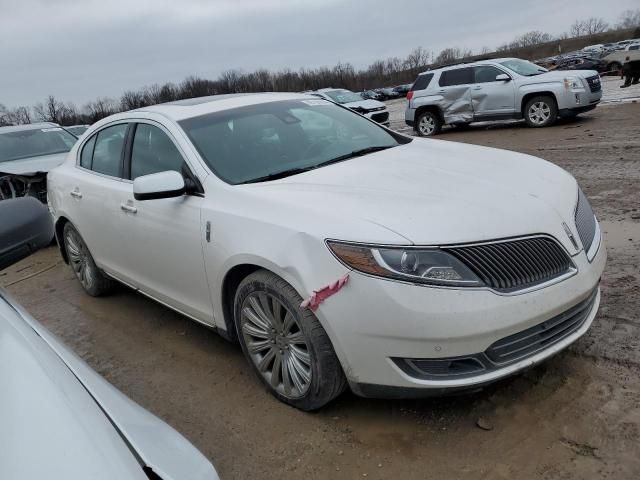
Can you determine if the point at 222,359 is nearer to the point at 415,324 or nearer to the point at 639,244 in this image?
the point at 415,324

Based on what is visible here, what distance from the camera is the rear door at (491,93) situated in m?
13.3

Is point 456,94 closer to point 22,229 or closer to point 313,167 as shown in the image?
point 313,167

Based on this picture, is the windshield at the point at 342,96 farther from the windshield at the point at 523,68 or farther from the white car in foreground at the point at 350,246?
the white car in foreground at the point at 350,246

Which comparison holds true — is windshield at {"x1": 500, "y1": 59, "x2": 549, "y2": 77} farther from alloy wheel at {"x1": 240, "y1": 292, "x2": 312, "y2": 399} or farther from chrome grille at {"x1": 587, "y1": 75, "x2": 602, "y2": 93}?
alloy wheel at {"x1": 240, "y1": 292, "x2": 312, "y2": 399}

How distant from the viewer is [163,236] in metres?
3.47

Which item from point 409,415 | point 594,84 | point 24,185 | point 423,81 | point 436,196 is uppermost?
point 423,81

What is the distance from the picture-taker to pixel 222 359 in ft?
12.0

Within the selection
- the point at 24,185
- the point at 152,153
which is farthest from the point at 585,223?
the point at 24,185

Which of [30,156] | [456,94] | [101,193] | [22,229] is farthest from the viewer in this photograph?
[456,94]

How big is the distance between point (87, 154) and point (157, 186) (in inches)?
81.9

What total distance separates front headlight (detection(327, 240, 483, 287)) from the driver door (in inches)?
47.6

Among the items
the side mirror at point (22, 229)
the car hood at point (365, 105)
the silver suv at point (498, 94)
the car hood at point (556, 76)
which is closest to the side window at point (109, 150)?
the side mirror at point (22, 229)

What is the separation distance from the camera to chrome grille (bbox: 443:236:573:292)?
235cm

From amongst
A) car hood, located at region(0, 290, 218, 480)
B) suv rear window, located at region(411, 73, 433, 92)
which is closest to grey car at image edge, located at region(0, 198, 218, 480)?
car hood, located at region(0, 290, 218, 480)
